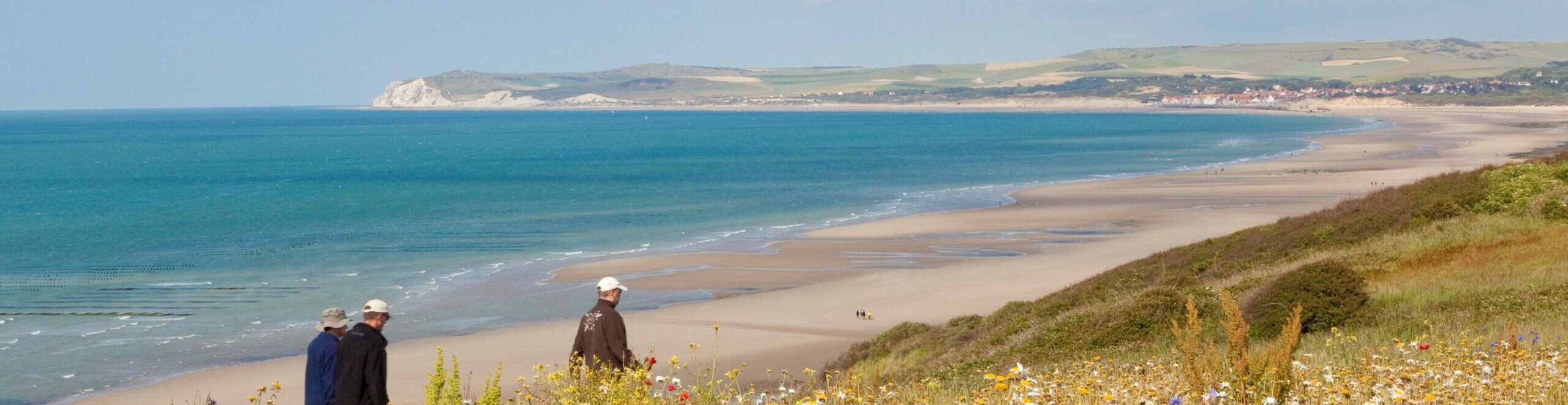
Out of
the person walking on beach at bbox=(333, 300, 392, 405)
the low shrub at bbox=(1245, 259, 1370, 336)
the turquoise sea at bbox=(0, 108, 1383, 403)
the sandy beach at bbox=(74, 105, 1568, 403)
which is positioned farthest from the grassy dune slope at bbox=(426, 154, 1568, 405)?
the turquoise sea at bbox=(0, 108, 1383, 403)

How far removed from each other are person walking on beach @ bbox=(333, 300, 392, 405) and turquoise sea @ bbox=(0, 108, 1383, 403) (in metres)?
12.7

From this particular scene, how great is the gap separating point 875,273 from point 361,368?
21.9m

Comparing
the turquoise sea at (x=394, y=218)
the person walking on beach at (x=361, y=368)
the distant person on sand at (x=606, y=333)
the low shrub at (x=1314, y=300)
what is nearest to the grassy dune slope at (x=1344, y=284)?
the low shrub at (x=1314, y=300)

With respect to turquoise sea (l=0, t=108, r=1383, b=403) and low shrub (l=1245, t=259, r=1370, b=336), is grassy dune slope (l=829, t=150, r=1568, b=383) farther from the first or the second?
turquoise sea (l=0, t=108, r=1383, b=403)

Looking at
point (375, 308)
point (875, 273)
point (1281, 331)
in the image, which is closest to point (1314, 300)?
point (1281, 331)

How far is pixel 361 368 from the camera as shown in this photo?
809 cm

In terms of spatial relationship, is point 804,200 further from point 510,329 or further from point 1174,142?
point 1174,142

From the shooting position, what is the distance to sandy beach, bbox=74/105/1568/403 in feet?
65.5

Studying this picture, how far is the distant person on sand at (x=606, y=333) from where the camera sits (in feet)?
31.2

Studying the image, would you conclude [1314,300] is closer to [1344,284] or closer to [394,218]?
[1344,284]

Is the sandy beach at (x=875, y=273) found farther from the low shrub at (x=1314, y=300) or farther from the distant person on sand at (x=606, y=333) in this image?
the low shrub at (x=1314, y=300)

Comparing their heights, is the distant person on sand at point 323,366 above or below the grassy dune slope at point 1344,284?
above

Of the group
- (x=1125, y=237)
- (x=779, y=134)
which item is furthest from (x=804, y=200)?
(x=779, y=134)

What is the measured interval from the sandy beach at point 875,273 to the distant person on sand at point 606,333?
245 inches
